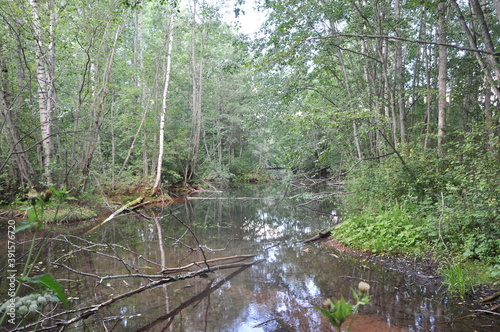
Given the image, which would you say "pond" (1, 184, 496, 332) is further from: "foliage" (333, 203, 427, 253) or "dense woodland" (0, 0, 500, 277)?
"dense woodland" (0, 0, 500, 277)

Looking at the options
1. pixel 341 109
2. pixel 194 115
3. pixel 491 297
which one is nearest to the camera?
pixel 491 297

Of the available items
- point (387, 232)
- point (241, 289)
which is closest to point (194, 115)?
point (387, 232)

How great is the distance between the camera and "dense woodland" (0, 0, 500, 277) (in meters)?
5.00

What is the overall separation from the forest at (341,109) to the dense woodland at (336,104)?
54 mm

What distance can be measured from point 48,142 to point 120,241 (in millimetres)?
4574

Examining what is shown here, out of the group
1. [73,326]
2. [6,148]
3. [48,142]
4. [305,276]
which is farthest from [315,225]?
[6,148]

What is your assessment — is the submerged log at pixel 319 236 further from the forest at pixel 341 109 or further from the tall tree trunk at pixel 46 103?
the tall tree trunk at pixel 46 103

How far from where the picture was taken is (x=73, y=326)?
3.35m

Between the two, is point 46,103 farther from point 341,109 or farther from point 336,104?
point 336,104

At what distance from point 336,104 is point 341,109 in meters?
3.37

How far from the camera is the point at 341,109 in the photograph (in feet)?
23.6

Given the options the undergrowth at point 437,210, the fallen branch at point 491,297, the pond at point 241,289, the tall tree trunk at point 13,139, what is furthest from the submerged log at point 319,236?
the tall tree trunk at point 13,139

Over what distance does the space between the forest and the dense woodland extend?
2.1 inches

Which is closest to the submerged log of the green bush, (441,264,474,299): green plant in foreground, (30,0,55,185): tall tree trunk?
the green bush
